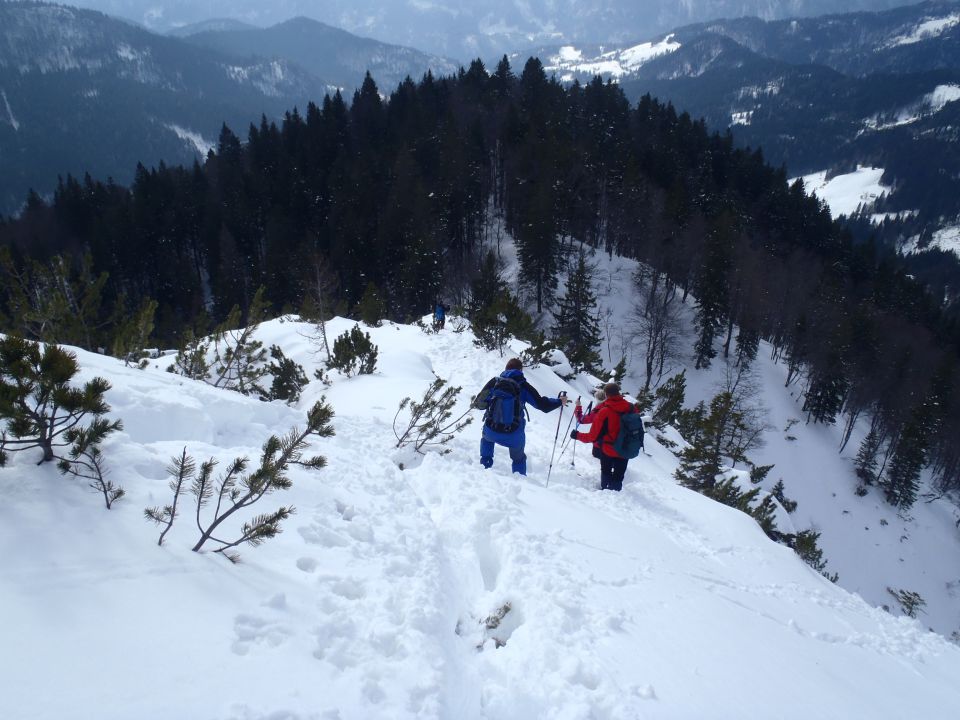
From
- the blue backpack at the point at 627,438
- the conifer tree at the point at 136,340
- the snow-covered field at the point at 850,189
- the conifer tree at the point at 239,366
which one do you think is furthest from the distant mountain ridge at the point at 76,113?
the snow-covered field at the point at 850,189

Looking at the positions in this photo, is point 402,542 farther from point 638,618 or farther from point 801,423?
point 801,423

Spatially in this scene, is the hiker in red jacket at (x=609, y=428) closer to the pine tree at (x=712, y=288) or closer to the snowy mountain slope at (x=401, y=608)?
the snowy mountain slope at (x=401, y=608)

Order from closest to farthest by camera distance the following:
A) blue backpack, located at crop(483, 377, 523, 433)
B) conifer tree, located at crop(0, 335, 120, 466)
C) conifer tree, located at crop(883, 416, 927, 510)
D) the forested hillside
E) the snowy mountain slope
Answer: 1. the snowy mountain slope
2. conifer tree, located at crop(0, 335, 120, 466)
3. blue backpack, located at crop(483, 377, 523, 433)
4. conifer tree, located at crop(883, 416, 927, 510)
5. the forested hillside

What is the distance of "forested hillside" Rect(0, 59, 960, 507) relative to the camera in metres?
35.1

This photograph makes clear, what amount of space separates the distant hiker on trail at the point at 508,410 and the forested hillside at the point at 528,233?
61.6ft

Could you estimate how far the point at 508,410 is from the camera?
7.23m

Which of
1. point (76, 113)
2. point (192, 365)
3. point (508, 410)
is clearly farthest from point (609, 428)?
point (76, 113)

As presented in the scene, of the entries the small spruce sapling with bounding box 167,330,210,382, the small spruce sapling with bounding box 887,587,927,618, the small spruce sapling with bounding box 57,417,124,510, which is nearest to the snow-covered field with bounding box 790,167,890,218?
the small spruce sapling with bounding box 887,587,927,618

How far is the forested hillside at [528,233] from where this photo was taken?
35.1 m

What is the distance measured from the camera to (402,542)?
4.69 meters

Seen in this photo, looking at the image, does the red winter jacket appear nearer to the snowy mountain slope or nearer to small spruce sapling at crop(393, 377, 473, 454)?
the snowy mountain slope

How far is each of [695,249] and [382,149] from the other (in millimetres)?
28793

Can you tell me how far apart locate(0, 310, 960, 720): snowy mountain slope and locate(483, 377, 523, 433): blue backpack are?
707 millimetres

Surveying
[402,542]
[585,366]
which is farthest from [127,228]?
[402,542]
